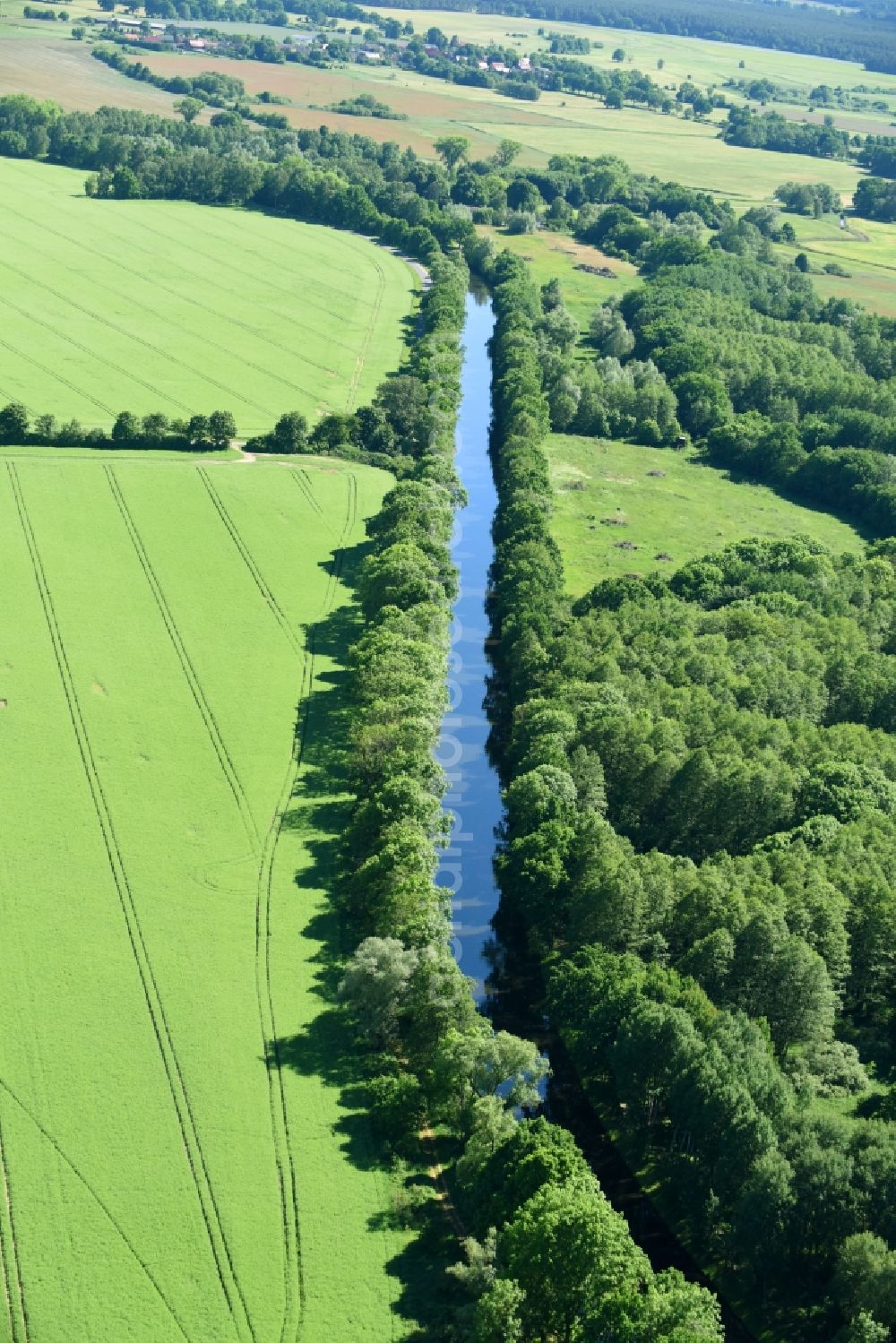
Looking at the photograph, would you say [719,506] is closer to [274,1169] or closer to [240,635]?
[240,635]

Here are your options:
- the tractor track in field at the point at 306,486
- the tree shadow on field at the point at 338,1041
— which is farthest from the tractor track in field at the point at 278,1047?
the tractor track in field at the point at 306,486

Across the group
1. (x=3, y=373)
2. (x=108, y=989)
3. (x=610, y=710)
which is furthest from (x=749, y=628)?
(x=3, y=373)

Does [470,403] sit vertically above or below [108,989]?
above

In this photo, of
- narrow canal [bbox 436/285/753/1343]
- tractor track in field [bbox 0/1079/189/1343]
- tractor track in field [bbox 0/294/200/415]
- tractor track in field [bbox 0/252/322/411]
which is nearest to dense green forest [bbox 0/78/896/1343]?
narrow canal [bbox 436/285/753/1343]

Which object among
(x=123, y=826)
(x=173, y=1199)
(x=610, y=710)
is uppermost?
(x=610, y=710)

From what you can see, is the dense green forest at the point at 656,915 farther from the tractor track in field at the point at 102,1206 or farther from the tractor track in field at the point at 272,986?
the tractor track in field at the point at 102,1206

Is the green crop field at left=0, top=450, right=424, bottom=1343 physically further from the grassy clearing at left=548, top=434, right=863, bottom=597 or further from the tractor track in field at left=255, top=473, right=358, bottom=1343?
the grassy clearing at left=548, top=434, right=863, bottom=597
